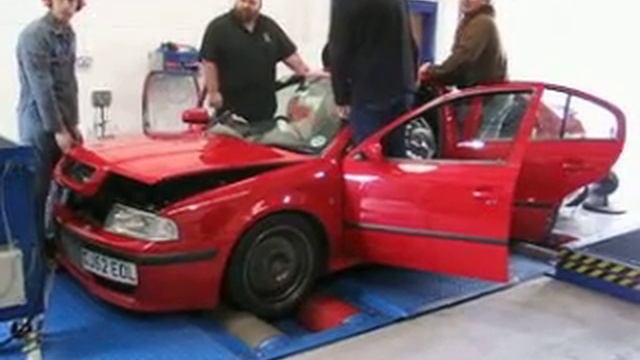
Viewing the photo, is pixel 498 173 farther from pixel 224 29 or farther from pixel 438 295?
pixel 224 29

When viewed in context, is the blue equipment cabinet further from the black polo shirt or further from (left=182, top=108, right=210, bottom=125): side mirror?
the black polo shirt

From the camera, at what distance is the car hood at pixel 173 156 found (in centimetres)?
317

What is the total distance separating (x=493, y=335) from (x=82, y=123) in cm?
413

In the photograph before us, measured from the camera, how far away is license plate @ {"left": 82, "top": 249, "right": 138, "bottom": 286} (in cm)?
303

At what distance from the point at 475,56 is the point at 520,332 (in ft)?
6.05

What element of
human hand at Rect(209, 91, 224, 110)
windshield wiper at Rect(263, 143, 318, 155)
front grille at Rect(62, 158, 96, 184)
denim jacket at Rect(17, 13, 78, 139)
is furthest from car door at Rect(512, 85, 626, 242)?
denim jacket at Rect(17, 13, 78, 139)

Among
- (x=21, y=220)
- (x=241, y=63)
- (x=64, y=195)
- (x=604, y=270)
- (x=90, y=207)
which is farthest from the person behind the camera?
(x=241, y=63)

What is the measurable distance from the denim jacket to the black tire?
50.2 inches

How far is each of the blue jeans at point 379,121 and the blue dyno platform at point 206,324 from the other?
0.78 metres

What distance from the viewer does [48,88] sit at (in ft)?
11.8

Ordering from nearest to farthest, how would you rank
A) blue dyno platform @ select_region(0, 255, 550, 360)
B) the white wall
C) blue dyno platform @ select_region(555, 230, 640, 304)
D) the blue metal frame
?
1. blue dyno platform @ select_region(0, 255, 550, 360)
2. blue dyno platform @ select_region(555, 230, 640, 304)
3. the white wall
4. the blue metal frame

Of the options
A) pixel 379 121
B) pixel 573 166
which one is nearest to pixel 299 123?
pixel 379 121

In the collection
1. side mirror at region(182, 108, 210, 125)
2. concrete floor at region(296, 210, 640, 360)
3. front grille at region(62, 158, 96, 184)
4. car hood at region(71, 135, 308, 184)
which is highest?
side mirror at region(182, 108, 210, 125)

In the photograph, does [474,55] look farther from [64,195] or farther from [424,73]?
[64,195]
